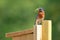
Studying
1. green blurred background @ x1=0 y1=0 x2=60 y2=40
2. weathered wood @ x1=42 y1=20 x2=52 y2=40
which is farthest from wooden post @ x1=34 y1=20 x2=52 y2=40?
green blurred background @ x1=0 y1=0 x2=60 y2=40

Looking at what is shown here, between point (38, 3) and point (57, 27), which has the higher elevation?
point (38, 3)

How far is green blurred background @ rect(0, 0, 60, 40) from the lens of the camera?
493 cm

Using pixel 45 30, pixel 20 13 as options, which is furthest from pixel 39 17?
pixel 20 13

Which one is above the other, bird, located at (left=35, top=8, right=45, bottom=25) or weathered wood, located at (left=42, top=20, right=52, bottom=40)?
bird, located at (left=35, top=8, right=45, bottom=25)

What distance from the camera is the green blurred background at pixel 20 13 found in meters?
4.93

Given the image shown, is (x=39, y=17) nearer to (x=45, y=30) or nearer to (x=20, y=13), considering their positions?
(x=45, y=30)

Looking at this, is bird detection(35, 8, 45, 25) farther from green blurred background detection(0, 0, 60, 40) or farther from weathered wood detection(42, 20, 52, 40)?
green blurred background detection(0, 0, 60, 40)

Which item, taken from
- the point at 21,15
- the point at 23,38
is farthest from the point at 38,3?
the point at 23,38

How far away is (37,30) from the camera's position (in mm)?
1446

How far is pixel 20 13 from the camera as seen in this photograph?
4969 millimetres

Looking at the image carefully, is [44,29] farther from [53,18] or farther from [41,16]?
[53,18]

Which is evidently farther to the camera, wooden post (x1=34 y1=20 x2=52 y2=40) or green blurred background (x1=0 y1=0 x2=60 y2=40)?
green blurred background (x1=0 y1=0 x2=60 y2=40)

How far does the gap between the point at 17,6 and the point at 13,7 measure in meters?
0.10

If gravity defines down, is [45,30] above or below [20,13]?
below
